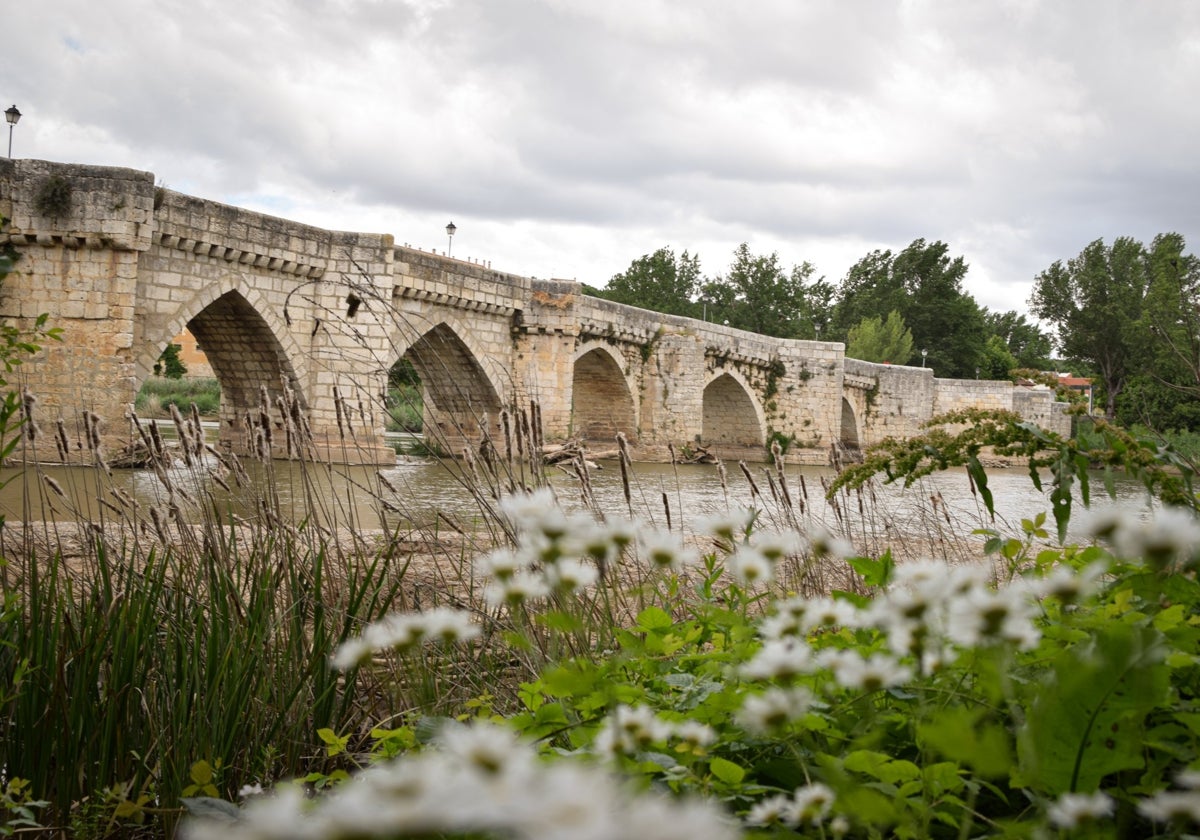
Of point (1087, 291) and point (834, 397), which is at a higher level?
point (1087, 291)

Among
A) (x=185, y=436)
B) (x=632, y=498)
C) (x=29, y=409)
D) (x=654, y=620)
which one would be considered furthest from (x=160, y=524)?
(x=632, y=498)

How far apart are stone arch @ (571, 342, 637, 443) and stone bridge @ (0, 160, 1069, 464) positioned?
0.04 m

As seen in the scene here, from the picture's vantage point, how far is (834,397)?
25953 mm

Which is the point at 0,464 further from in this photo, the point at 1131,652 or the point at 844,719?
the point at 1131,652

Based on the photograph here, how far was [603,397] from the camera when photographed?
21594 mm

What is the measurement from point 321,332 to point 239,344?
7.96 m

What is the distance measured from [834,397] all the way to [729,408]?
2.62 metres

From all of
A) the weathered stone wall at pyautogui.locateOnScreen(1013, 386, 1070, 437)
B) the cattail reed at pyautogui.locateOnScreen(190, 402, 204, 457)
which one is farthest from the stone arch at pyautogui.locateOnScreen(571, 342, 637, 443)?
the cattail reed at pyautogui.locateOnScreen(190, 402, 204, 457)

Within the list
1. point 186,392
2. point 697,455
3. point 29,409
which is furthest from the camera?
point 186,392

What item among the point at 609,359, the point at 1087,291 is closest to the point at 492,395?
the point at 609,359

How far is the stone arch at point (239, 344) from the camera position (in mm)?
13633

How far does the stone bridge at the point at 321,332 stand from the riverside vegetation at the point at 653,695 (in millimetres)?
633

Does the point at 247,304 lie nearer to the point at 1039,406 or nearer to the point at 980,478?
the point at 980,478

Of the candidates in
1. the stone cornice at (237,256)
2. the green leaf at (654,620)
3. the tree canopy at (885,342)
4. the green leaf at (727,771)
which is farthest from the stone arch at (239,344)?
the tree canopy at (885,342)
